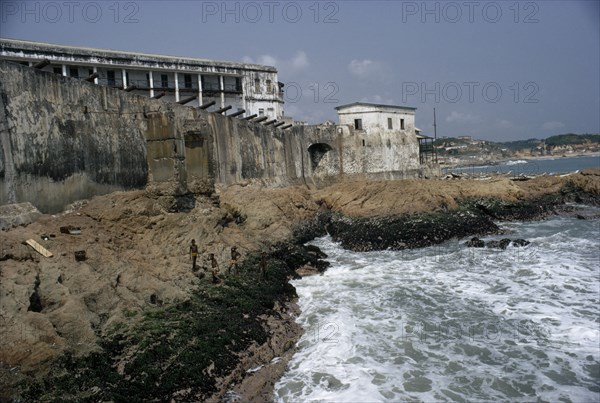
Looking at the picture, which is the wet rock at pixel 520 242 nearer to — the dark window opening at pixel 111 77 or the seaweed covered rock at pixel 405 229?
the seaweed covered rock at pixel 405 229

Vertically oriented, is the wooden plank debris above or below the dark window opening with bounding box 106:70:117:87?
below

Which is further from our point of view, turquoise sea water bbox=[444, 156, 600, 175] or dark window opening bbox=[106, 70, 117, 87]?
turquoise sea water bbox=[444, 156, 600, 175]

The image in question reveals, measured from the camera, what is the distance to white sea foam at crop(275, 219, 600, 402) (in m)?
8.41

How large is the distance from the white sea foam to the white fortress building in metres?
22.2

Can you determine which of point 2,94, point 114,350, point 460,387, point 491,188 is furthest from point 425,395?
point 491,188

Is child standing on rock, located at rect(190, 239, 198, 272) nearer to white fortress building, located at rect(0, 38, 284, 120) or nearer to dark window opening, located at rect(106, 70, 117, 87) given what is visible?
white fortress building, located at rect(0, 38, 284, 120)

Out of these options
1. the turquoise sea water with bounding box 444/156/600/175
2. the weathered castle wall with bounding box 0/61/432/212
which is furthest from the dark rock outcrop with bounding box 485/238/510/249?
the turquoise sea water with bounding box 444/156/600/175

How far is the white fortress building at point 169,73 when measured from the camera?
33.6 metres

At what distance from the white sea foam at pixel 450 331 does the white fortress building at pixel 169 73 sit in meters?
22.2

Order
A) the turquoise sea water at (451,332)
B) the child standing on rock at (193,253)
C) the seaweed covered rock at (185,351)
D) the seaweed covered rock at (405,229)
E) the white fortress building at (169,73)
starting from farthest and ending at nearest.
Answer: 1. the white fortress building at (169,73)
2. the seaweed covered rock at (405,229)
3. the child standing on rock at (193,253)
4. the turquoise sea water at (451,332)
5. the seaweed covered rock at (185,351)

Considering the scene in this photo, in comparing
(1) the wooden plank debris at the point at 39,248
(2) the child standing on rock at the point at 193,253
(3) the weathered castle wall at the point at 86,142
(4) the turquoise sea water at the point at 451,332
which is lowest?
(4) the turquoise sea water at the point at 451,332

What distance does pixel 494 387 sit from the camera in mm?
8406

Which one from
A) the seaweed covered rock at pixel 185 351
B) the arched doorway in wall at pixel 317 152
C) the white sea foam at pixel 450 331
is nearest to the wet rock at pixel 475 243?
the white sea foam at pixel 450 331

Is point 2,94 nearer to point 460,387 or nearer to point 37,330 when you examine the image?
point 37,330
